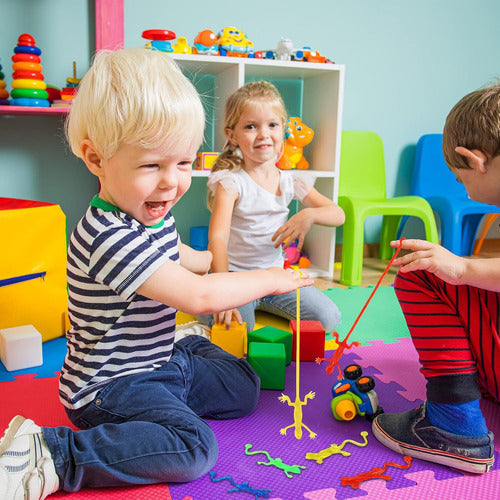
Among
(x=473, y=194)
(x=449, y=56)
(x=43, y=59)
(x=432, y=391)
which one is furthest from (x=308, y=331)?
(x=449, y=56)

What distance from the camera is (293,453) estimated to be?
2.79 ft

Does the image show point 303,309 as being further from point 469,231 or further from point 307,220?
point 469,231

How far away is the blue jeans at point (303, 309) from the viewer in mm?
1393

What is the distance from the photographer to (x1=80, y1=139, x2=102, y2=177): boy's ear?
0.76 meters

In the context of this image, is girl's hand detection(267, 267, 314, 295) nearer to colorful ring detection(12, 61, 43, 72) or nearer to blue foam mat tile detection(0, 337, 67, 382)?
blue foam mat tile detection(0, 337, 67, 382)

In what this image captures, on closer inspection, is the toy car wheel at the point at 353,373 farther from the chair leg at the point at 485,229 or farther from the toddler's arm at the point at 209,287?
the chair leg at the point at 485,229

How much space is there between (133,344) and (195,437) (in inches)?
6.7

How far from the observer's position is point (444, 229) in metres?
2.13

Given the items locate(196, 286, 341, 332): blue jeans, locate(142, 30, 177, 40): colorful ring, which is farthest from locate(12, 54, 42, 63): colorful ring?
locate(196, 286, 341, 332): blue jeans

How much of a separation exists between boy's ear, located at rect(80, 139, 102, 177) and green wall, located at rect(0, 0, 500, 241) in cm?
126

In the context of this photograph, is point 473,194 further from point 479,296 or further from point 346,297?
point 346,297

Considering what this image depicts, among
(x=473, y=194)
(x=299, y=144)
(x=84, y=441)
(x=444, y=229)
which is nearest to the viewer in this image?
(x=84, y=441)

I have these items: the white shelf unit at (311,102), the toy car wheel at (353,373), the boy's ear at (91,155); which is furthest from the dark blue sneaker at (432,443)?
the white shelf unit at (311,102)

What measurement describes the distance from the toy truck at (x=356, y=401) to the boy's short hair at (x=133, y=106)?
512mm
